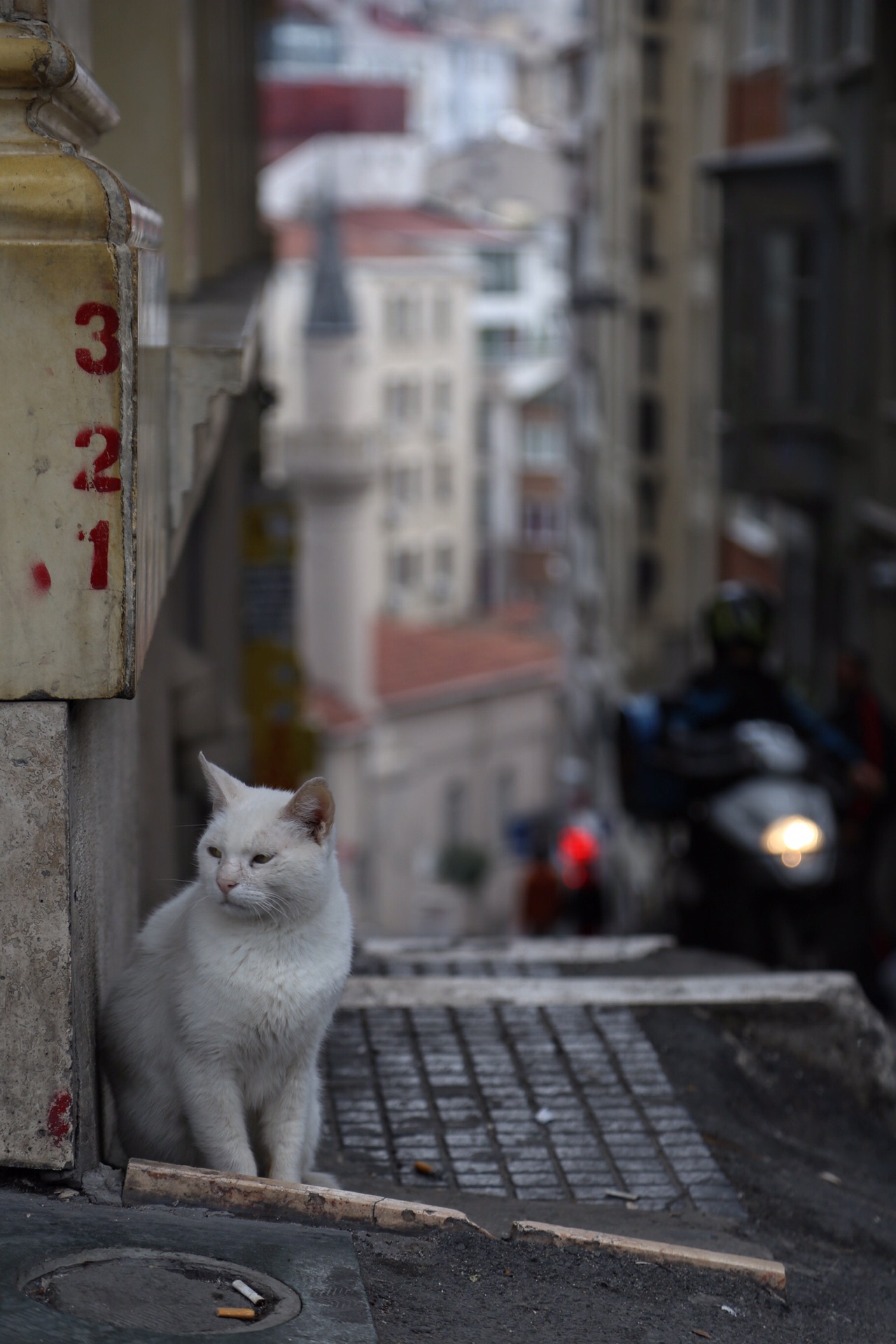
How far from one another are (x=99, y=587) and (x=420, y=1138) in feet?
7.15

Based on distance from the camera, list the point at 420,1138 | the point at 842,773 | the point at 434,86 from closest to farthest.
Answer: the point at 420,1138 < the point at 842,773 < the point at 434,86

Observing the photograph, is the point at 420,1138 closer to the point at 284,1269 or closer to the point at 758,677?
the point at 284,1269

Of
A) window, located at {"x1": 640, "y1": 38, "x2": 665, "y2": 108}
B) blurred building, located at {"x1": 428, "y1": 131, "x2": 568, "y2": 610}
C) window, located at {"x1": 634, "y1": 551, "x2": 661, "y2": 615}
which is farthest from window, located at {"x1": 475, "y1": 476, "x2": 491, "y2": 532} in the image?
window, located at {"x1": 640, "y1": 38, "x2": 665, "y2": 108}

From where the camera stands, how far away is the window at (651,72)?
2916 centimetres

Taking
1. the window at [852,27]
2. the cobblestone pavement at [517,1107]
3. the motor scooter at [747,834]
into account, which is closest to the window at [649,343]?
the window at [852,27]

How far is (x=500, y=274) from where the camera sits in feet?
263

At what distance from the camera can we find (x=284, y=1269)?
11.8 feet

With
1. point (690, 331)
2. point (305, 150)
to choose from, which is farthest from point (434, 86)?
point (690, 331)

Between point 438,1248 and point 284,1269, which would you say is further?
point 438,1248

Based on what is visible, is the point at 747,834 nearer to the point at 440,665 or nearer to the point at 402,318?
the point at 440,665

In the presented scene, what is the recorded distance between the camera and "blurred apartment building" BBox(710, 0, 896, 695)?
16.5m

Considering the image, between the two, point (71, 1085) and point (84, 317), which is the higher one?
point (84, 317)

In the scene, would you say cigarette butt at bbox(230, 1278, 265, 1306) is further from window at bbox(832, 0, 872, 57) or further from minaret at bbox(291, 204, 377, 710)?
minaret at bbox(291, 204, 377, 710)

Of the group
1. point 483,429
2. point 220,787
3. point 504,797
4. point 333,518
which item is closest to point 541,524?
point 483,429
